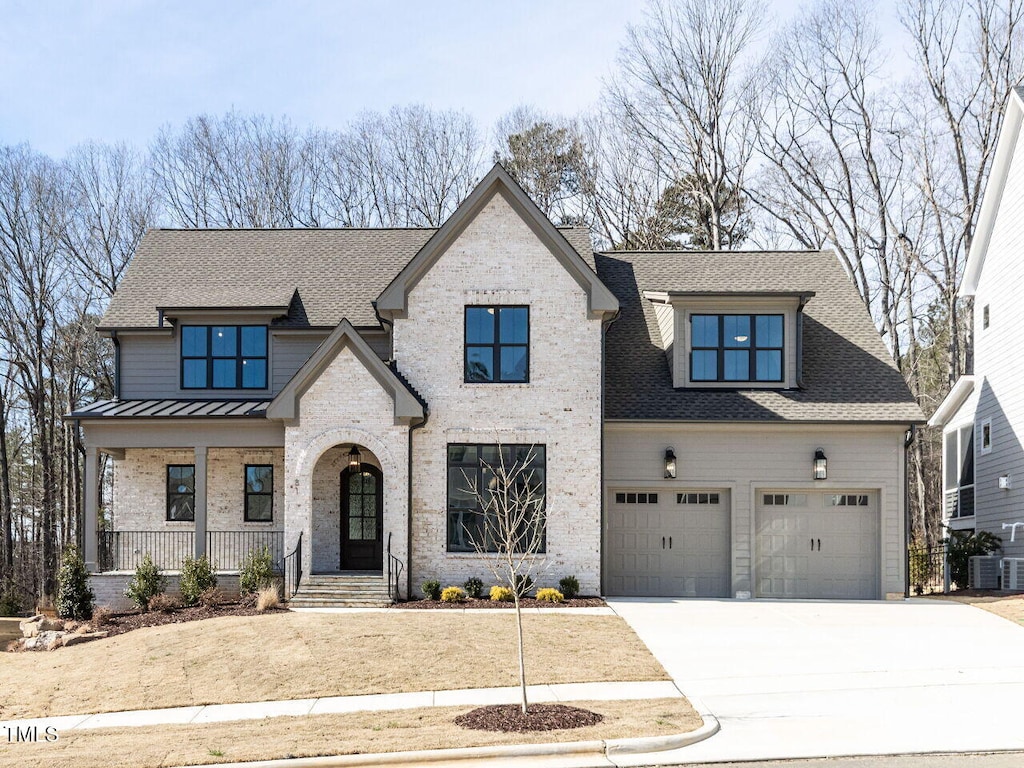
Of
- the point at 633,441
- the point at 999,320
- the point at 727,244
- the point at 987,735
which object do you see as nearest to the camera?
the point at 987,735

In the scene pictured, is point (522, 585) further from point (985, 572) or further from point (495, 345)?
point (985, 572)

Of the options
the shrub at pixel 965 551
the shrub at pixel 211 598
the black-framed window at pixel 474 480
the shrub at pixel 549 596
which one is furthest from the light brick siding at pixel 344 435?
the shrub at pixel 965 551

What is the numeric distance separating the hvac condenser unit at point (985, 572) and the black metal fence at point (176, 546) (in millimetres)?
16103

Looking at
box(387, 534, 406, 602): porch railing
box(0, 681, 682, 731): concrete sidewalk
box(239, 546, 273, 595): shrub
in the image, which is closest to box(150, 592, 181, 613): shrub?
box(239, 546, 273, 595): shrub

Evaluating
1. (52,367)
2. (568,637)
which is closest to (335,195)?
(52,367)

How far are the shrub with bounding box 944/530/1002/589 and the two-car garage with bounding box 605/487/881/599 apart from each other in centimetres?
366

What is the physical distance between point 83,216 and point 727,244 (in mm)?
23794

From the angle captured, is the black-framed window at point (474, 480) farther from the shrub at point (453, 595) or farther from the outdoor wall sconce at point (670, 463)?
the outdoor wall sconce at point (670, 463)

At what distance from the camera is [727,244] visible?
1676 inches

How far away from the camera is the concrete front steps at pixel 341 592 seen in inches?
872

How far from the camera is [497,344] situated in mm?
23875

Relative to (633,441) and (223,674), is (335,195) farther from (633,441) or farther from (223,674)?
(223,674)

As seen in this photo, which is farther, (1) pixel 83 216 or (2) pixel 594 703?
(1) pixel 83 216

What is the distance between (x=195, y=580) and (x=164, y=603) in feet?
2.48
